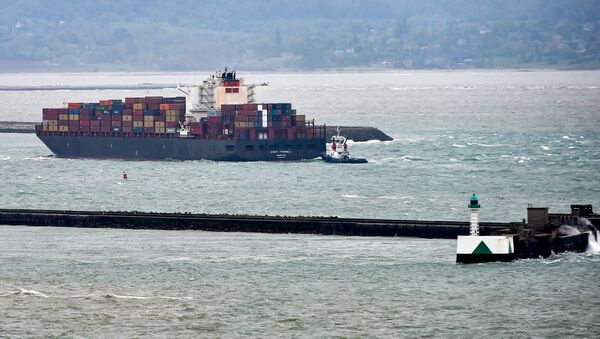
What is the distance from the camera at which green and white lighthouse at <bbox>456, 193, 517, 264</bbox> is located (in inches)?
2335

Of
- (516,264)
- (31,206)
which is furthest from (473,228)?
(31,206)

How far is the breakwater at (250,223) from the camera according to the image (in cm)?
6681

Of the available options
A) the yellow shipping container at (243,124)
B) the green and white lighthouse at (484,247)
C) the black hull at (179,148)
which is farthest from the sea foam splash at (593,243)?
the yellow shipping container at (243,124)

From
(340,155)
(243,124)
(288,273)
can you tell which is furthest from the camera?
(243,124)

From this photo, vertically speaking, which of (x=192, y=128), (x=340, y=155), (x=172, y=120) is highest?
(x=172, y=120)

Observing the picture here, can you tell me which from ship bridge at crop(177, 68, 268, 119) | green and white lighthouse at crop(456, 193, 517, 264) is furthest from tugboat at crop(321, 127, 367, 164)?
green and white lighthouse at crop(456, 193, 517, 264)

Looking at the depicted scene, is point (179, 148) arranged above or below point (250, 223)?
above

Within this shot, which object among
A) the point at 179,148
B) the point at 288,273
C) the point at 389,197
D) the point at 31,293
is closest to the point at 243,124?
the point at 179,148

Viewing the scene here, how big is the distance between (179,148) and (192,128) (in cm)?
232

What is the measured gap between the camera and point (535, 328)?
50094 millimetres

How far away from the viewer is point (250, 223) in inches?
2773

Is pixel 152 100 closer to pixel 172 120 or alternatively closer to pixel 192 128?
pixel 172 120

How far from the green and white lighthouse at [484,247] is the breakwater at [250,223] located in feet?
14.6

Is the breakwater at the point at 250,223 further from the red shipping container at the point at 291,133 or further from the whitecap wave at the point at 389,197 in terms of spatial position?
the red shipping container at the point at 291,133
